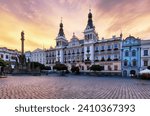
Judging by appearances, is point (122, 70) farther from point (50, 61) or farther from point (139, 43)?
point (50, 61)

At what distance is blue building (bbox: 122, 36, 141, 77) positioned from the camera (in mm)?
38562

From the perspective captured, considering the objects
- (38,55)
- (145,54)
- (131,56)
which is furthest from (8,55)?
(145,54)

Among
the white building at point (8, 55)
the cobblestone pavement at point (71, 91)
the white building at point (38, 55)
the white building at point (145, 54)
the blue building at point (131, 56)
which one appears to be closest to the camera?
the cobblestone pavement at point (71, 91)

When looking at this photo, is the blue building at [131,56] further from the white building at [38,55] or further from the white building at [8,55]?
the white building at [8,55]

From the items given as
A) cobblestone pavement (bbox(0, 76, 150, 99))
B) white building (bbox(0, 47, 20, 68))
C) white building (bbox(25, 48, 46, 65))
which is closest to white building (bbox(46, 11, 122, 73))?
white building (bbox(25, 48, 46, 65))

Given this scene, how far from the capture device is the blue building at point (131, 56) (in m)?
38.6

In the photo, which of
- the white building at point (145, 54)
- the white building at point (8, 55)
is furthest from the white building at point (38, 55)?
the white building at point (145, 54)

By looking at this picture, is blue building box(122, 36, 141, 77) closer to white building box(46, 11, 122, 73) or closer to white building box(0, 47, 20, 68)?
white building box(46, 11, 122, 73)

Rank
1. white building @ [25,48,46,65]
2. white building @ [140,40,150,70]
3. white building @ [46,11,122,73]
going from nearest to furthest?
white building @ [140,40,150,70] < white building @ [46,11,122,73] < white building @ [25,48,46,65]

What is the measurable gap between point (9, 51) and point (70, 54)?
3157 centimetres

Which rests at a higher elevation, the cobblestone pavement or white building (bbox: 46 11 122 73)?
white building (bbox: 46 11 122 73)

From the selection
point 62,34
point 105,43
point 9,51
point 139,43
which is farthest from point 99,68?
point 9,51

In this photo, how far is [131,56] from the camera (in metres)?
39.6

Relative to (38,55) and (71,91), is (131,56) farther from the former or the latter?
(38,55)
